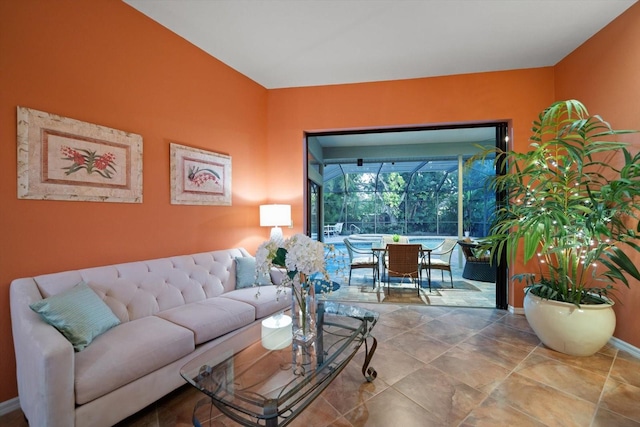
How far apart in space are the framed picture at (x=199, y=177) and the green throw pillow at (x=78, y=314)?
1.24 m

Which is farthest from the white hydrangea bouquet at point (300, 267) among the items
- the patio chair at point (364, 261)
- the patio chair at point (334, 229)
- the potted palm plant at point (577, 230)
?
the patio chair at point (334, 229)

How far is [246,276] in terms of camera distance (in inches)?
124

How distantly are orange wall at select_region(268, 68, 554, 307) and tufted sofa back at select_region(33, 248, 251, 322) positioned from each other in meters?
1.54

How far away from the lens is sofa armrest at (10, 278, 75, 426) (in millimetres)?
1377

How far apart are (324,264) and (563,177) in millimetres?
2464

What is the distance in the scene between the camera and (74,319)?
1699 millimetres

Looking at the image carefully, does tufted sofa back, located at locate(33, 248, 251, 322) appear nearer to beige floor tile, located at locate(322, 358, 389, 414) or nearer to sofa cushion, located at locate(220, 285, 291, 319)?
sofa cushion, located at locate(220, 285, 291, 319)

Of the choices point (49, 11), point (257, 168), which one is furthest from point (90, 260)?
point (257, 168)

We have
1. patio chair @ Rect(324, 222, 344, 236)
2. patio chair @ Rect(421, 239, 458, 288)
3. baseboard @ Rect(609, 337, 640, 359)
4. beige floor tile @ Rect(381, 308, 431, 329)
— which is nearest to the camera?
baseboard @ Rect(609, 337, 640, 359)

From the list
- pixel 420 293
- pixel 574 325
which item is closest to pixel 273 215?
pixel 420 293

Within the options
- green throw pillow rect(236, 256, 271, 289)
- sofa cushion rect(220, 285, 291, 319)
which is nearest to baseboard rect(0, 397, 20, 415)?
sofa cushion rect(220, 285, 291, 319)

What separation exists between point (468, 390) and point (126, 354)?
2.31 metres

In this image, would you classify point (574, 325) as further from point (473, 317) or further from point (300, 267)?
point (300, 267)

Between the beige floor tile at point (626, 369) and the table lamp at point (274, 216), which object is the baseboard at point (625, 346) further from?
the table lamp at point (274, 216)
